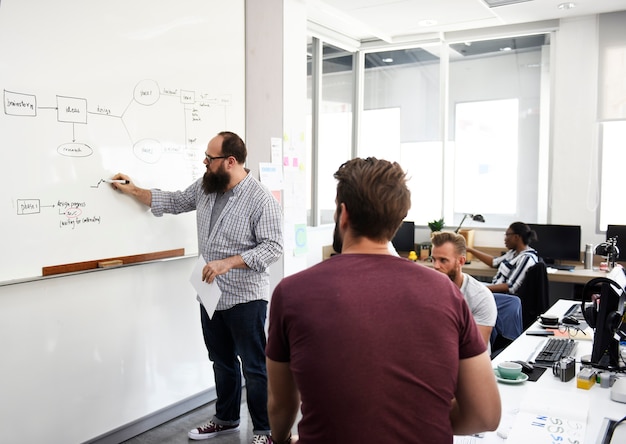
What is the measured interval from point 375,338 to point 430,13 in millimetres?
4931

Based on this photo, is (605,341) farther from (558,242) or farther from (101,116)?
(558,242)

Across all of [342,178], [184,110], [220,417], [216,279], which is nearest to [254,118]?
[184,110]

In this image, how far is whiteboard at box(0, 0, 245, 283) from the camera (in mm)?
2621

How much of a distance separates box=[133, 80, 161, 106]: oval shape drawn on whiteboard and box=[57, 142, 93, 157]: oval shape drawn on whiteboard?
0.44 metres

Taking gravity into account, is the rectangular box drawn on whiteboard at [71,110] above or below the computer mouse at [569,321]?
above

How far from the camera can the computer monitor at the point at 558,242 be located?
18.2 ft

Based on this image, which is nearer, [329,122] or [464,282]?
[464,282]

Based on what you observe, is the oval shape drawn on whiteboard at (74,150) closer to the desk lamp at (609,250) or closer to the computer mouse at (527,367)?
the computer mouse at (527,367)

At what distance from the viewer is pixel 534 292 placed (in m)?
4.21

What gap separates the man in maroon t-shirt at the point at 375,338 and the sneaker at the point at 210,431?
226 centimetres

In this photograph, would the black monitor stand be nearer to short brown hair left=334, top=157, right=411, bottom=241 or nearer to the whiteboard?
short brown hair left=334, top=157, right=411, bottom=241

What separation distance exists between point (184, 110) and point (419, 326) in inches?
106

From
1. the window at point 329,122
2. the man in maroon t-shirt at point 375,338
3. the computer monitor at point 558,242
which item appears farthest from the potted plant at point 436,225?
the man in maroon t-shirt at point 375,338

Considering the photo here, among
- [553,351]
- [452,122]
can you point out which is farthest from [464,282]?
[452,122]
